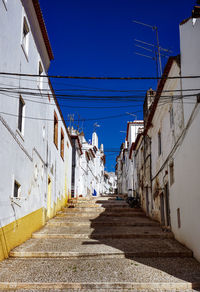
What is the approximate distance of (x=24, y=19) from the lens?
10.2 metres

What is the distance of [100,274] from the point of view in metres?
7.03

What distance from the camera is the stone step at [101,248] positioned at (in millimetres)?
8672

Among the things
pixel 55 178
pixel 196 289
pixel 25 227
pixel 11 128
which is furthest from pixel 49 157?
pixel 196 289

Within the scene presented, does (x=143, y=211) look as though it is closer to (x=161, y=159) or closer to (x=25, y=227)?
(x=161, y=159)

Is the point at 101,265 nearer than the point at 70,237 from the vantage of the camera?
Yes

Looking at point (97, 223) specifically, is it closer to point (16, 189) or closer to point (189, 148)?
point (16, 189)

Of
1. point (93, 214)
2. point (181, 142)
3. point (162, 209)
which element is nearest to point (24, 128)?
point (181, 142)

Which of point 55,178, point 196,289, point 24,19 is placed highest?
point 24,19

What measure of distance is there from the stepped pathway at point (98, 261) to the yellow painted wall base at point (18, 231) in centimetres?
21

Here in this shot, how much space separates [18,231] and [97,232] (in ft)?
11.6

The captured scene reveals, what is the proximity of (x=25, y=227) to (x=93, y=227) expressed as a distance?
3.81 meters

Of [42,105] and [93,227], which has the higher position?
[42,105]

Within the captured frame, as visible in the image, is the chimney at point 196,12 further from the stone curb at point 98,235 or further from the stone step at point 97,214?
the stone step at point 97,214

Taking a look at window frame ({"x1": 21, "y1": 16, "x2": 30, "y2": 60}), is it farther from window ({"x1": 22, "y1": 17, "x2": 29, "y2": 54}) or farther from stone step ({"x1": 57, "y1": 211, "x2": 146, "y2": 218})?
stone step ({"x1": 57, "y1": 211, "x2": 146, "y2": 218})
